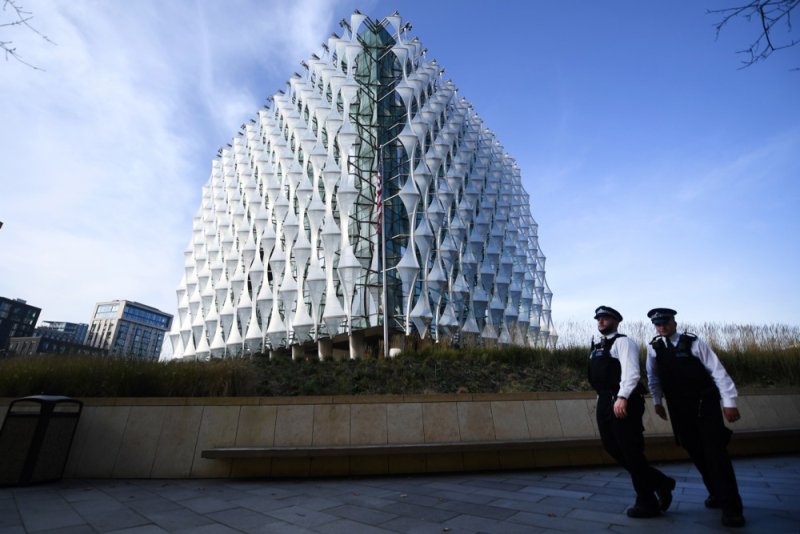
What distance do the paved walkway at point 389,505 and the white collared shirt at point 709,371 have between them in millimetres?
1082

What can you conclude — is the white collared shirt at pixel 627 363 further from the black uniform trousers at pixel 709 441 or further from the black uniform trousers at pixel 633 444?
the black uniform trousers at pixel 709 441

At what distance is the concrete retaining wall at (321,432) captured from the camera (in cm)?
768

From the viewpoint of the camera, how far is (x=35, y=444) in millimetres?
6840

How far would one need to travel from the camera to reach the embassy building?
32219 mm

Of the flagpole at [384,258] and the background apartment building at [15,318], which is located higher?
the background apartment building at [15,318]

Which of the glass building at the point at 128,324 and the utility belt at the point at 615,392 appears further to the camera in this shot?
the glass building at the point at 128,324

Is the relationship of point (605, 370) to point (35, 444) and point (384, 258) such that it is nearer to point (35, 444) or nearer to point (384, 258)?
point (35, 444)

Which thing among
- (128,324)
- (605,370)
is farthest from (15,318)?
(605,370)

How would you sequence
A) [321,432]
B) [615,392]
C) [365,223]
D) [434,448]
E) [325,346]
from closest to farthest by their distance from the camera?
[615,392] → [434,448] → [321,432] → [325,346] → [365,223]

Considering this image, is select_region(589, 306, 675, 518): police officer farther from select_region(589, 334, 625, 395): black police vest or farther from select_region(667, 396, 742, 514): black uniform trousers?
select_region(667, 396, 742, 514): black uniform trousers

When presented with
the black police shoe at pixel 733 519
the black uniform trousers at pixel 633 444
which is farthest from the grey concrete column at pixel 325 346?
the black police shoe at pixel 733 519

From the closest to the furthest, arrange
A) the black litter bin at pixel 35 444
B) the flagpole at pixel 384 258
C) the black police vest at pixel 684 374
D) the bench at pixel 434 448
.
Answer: the black police vest at pixel 684 374 < the black litter bin at pixel 35 444 < the bench at pixel 434 448 < the flagpole at pixel 384 258

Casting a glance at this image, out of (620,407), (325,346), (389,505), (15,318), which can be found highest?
(15,318)

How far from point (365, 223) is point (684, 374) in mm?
31055
